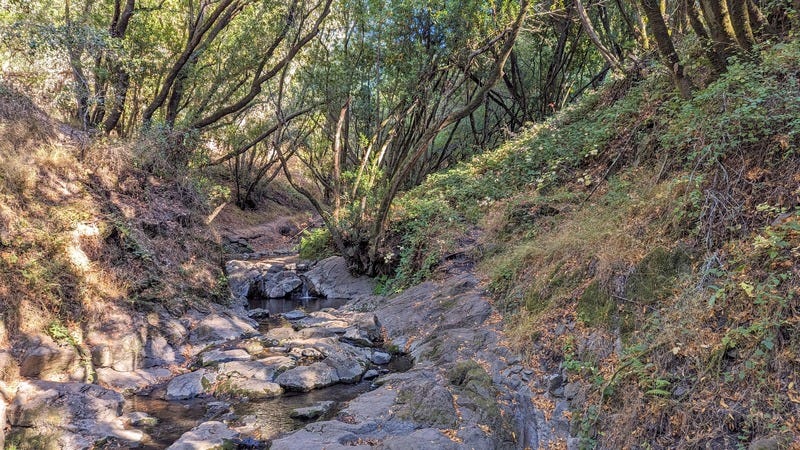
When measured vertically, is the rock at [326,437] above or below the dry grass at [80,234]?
below

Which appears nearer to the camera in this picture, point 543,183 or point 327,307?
point 543,183

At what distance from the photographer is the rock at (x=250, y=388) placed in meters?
6.25

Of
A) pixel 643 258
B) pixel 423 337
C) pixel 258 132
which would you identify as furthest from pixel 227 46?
pixel 643 258

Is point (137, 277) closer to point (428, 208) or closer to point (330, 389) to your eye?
point (330, 389)

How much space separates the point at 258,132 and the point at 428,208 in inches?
515

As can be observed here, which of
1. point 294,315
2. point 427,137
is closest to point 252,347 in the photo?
point 294,315

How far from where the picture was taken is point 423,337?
8.05 m

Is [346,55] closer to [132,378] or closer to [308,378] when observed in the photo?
[308,378]

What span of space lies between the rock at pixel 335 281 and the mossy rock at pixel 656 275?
8.03 metres

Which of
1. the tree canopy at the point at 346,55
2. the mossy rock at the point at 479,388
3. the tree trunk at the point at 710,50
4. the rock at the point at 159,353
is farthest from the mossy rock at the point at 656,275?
the rock at the point at 159,353

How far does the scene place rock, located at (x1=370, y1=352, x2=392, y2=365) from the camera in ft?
25.4

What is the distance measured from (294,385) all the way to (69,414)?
2.57m

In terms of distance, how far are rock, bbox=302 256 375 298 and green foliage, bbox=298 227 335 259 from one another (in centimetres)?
121

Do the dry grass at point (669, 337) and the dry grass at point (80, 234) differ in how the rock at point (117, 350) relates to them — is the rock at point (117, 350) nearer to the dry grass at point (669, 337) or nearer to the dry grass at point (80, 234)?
the dry grass at point (80, 234)
